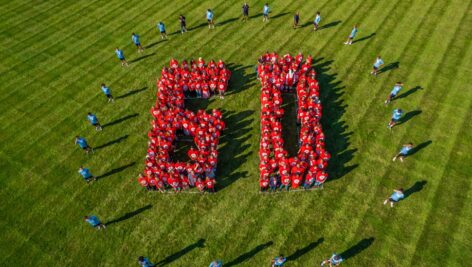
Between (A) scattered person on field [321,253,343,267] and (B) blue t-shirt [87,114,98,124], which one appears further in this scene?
(B) blue t-shirt [87,114,98,124]

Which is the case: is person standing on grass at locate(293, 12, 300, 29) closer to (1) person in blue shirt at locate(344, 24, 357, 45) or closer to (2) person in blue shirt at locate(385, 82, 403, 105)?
(1) person in blue shirt at locate(344, 24, 357, 45)

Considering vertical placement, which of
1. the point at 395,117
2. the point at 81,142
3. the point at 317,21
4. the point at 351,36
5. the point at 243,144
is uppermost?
the point at 317,21

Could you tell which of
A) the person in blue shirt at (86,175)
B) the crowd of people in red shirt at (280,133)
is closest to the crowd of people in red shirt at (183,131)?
the crowd of people in red shirt at (280,133)

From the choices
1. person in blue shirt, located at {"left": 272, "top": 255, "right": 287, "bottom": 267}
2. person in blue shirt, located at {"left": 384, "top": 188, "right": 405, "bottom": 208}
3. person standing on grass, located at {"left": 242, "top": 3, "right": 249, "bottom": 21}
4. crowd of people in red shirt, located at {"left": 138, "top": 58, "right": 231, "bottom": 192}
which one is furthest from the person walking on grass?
person standing on grass, located at {"left": 242, "top": 3, "right": 249, "bottom": 21}

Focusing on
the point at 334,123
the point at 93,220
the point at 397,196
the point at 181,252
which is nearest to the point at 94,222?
the point at 93,220

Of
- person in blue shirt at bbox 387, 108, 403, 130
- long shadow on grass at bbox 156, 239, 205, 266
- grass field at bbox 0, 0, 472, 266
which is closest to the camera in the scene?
long shadow on grass at bbox 156, 239, 205, 266

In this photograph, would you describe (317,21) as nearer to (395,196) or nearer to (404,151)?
(404,151)
